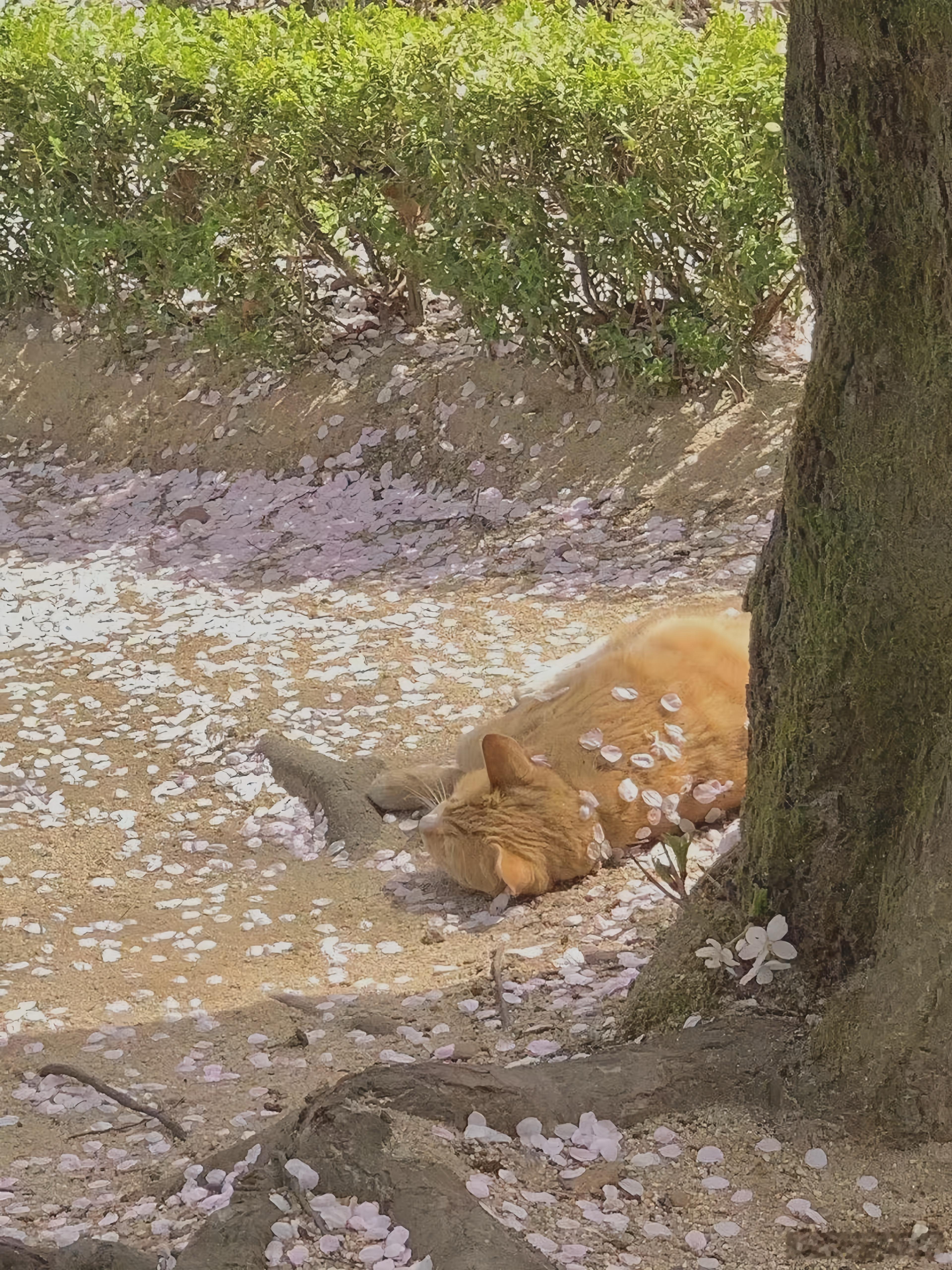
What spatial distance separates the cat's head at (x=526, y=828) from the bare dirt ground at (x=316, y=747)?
102 mm

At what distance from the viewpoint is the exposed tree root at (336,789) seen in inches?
208

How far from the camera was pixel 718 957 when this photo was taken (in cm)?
294

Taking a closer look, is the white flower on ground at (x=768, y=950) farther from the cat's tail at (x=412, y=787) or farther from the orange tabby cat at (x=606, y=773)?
the cat's tail at (x=412, y=787)

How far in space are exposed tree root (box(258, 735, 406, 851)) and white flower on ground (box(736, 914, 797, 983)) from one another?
2.45 meters

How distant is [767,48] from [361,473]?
3306 mm

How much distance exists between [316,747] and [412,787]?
69cm

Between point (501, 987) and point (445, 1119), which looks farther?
point (501, 987)

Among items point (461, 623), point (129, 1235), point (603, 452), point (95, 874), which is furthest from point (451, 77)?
point (129, 1235)

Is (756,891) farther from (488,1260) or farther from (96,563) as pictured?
(96,563)

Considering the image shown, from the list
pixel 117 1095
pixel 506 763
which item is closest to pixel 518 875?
pixel 506 763

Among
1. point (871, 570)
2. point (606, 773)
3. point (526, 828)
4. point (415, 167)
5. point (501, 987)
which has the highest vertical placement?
point (415, 167)

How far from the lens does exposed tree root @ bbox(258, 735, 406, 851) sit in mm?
5277

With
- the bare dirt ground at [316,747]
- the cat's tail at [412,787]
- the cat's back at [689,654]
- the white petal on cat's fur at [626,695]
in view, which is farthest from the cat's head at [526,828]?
the cat's tail at [412,787]

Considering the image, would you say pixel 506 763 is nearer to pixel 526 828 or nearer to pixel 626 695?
pixel 526 828
